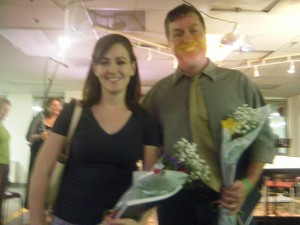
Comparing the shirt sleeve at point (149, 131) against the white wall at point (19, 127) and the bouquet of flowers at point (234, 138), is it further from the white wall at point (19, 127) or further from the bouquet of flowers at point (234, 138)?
the white wall at point (19, 127)

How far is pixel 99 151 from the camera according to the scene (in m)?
1.22

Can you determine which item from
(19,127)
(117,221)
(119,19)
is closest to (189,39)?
(117,221)

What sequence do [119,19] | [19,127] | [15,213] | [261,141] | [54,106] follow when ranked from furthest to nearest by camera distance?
Answer: [19,127] → [15,213] → [54,106] → [119,19] → [261,141]

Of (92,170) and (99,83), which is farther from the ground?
(99,83)

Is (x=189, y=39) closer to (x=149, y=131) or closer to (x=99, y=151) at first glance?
(x=149, y=131)

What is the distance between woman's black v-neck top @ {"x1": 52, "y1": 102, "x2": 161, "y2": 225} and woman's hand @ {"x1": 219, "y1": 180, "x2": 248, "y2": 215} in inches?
16.0

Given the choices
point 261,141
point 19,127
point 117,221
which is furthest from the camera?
point 19,127

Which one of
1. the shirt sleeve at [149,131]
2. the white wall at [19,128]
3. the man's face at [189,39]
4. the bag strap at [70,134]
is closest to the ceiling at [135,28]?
Result: the man's face at [189,39]

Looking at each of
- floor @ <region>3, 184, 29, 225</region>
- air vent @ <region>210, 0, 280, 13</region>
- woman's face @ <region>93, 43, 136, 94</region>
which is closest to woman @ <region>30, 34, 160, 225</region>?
woman's face @ <region>93, 43, 136, 94</region>

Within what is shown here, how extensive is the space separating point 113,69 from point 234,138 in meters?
0.56

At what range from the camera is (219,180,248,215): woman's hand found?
1364mm

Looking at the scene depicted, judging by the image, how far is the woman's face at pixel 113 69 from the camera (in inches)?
51.4

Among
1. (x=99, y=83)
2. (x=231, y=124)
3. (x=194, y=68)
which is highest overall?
(x=194, y=68)

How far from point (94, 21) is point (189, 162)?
2.89m
